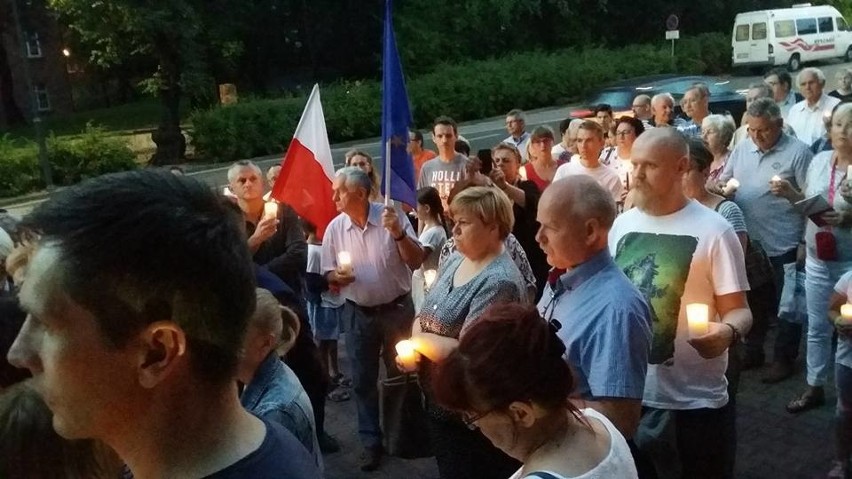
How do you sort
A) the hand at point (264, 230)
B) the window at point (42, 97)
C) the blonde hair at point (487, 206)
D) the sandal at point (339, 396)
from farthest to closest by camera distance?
the window at point (42, 97), the sandal at point (339, 396), the hand at point (264, 230), the blonde hair at point (487, 206)

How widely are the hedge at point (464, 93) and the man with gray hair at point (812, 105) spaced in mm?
16770

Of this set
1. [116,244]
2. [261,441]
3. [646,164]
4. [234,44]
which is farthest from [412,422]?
[234,44]

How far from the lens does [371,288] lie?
497 centimetres

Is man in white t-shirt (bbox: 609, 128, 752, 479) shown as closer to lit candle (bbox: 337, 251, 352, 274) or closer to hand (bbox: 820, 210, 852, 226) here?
hand (bbox: 820, 210, 852, 226)

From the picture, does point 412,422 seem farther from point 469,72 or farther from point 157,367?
point 469,72

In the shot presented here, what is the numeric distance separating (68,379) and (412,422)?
118 inches

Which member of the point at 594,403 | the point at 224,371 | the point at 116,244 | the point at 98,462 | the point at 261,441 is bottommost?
the point at 594,403

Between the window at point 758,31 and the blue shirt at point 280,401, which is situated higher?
the window at point 758,31

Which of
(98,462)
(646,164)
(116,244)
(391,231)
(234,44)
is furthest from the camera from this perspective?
(234,44)

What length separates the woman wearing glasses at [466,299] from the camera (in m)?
3.36

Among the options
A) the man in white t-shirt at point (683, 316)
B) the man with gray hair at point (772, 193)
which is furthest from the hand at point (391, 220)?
the man with gray hair at point (772, 193)

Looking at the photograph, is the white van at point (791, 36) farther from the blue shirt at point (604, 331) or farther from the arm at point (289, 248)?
the blue shirt at point (604, 331)

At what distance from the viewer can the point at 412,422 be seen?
420 cm

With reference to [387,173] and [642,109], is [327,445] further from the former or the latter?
[642,109]
